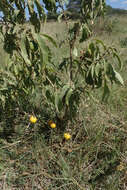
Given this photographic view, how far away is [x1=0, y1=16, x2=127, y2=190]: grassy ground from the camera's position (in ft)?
4.24

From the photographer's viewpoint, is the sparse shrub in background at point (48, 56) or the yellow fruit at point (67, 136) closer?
the sparse shrub in background at point (48, 56)

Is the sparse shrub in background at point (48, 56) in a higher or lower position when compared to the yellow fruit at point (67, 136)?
higher

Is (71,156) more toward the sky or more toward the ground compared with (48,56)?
more toward the ground

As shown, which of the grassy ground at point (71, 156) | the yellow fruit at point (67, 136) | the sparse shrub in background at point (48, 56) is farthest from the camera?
the yellow fruit at point (67, 136)

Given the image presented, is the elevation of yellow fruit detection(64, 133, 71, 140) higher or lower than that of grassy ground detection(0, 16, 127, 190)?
higher

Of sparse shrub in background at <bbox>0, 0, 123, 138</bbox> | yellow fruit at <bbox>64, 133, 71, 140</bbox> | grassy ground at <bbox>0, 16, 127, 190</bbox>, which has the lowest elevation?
grassy ground at <bbox>0, 16, 127, 190</bbox>

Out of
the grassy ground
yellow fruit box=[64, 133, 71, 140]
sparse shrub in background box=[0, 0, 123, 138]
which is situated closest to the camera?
sparse shrub in background box=[0, 0, 123, 138]

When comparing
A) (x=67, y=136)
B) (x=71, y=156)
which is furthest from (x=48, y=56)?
(x=71, y=156)

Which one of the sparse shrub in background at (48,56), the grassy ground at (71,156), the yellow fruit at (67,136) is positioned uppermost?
the sparse shrub in background at (48,56)

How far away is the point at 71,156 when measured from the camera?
145 centimetres

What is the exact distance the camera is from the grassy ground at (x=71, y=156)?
50.9 inches

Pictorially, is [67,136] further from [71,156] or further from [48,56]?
[48,56]

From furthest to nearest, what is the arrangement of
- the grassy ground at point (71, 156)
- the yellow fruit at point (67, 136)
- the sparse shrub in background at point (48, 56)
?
the yellow fruit at point (67, 136), the grassy ground at point (71, 156), the sparse shrub in background at point (48, 56)

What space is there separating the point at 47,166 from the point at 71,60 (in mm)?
812
